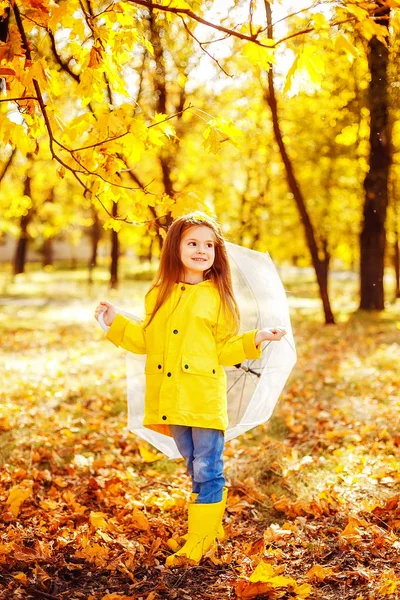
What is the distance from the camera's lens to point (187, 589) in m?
3.21

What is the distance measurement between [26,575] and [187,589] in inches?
33.0

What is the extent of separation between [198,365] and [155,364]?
0.87ft

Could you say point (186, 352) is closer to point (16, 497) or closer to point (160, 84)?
point (16, 497)

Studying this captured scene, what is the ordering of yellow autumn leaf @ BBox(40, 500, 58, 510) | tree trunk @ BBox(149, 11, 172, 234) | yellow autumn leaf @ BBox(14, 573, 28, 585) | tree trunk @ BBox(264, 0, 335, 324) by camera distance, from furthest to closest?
tree trunk @ BBox(264, 0, 335, 324) < tree trunk @ BBox(149, 11, 172, 234) < yellow autumn leaf @ BBox(40, 500, 58, 510) < yellow autumn leaf @ BBox(14, 573, 28, 585)

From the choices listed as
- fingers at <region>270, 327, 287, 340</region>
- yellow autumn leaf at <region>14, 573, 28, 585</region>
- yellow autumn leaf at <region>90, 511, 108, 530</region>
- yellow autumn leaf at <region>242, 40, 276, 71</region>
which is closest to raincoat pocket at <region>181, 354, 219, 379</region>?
fingers at <region>270, 327, 287, 340</region>

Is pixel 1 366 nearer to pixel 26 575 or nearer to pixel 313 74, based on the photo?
pixel 26 575

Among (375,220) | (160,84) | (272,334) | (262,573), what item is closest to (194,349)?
(272,334)

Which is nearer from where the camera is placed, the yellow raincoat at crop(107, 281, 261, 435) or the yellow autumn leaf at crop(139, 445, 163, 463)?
the yellow raincoat at crop(107, 281, 261, 435)

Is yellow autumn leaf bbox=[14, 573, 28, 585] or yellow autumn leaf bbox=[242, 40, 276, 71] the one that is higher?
yellow autumn leaf bbox=[242, 40, 276, 71]

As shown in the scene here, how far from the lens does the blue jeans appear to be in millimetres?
3562

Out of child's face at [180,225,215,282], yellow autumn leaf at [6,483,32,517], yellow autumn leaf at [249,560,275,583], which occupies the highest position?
child's face at [180,225,215,282]

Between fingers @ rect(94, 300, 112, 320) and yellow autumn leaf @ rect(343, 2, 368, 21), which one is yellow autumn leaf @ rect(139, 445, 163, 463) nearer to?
fingers @ rect(94, 300, 112, 320)

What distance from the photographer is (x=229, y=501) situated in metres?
4.39

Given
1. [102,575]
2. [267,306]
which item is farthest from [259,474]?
[102,575]
